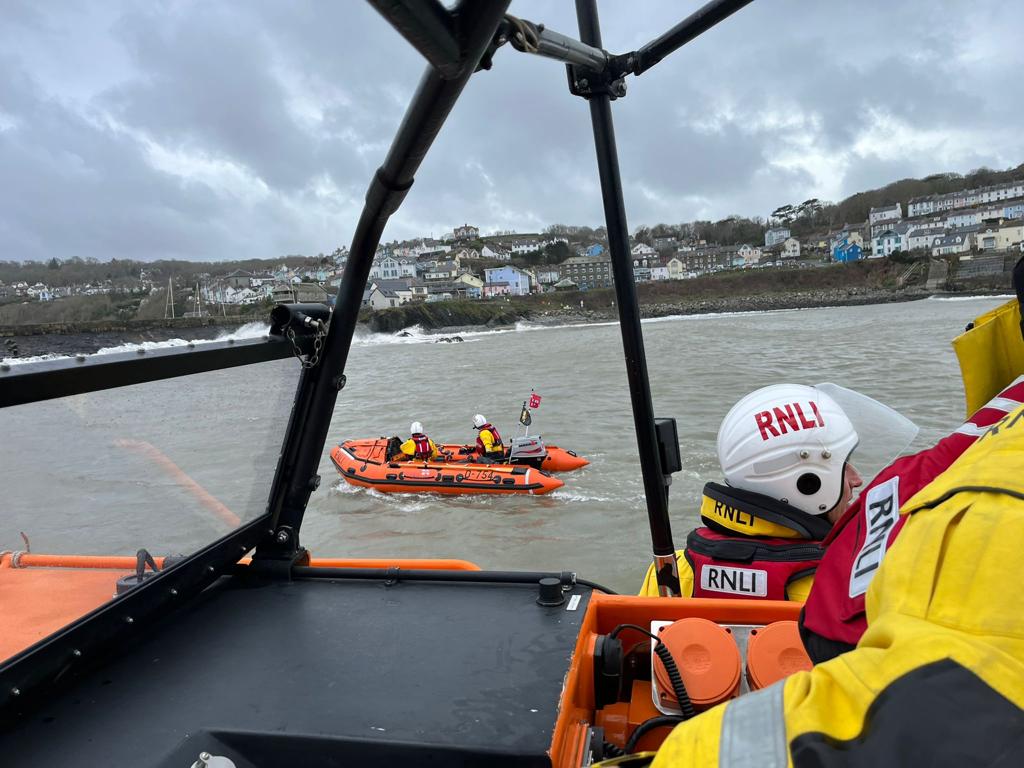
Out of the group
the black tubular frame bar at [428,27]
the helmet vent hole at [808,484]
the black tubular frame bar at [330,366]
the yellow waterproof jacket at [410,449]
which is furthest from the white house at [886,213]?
the black tubular frame bar at [428,27]

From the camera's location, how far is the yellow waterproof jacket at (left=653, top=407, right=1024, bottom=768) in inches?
21.4

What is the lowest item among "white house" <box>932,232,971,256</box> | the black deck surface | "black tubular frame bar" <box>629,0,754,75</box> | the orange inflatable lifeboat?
the orange inflatable lifeboat

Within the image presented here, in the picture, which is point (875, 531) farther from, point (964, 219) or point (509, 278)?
point (964, 219)

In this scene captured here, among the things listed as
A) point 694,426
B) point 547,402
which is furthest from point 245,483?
point 547,402

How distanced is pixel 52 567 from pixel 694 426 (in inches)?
622

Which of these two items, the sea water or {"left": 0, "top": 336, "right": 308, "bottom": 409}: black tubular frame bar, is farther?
the sea water

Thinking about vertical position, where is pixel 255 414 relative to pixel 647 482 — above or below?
above

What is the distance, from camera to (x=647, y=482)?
2750mm

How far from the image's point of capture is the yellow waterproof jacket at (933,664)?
542 mm

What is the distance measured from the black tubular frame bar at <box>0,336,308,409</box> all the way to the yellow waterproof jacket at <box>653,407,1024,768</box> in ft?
5.13

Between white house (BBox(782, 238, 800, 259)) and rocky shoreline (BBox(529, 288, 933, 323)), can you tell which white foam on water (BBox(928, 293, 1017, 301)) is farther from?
white house (BBox(782, 238, 800, 259))

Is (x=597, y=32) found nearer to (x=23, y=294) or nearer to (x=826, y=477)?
(x=826, y=477)

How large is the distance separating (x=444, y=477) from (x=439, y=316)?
6483 cm

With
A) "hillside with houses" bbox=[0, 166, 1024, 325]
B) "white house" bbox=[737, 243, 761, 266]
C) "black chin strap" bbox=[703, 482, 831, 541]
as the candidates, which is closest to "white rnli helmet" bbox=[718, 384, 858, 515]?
"black chin strap" bbox=[703, 482, 831, 541]
